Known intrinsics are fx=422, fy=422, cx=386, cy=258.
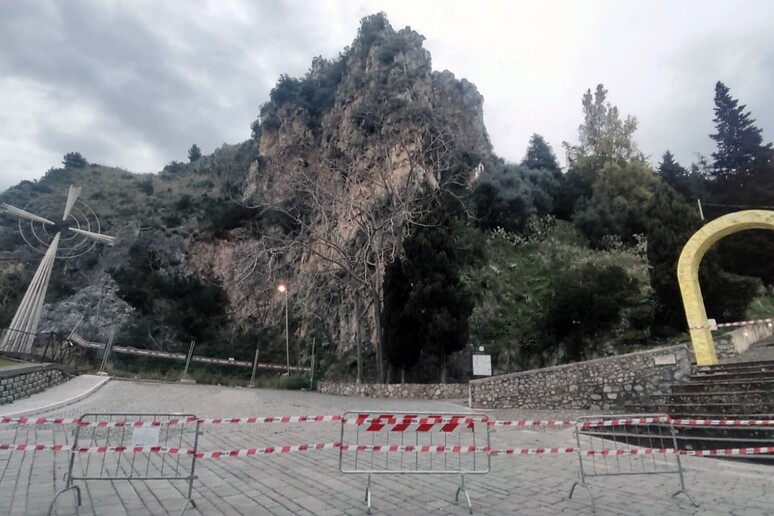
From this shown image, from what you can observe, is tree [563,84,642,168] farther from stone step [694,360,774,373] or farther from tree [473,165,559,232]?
stone step [694,360,774,373]

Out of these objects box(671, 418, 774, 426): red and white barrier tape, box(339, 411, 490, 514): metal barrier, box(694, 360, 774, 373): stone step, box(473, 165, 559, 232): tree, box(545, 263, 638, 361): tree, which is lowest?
box(339, 411, 490, 514): metal barrier

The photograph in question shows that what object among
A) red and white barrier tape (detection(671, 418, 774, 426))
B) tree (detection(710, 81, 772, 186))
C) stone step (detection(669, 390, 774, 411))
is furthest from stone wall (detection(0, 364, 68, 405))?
tree (detection(710, 81, 772, 186))

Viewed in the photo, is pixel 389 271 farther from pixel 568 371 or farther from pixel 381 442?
pixel 381 442

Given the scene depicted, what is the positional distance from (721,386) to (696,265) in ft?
13.7

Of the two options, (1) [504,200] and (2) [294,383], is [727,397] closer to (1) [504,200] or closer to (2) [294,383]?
(2) [294,383]

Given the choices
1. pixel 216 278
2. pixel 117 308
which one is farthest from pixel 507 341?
pixel 117 308

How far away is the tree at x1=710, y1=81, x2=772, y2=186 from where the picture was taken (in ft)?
94.5

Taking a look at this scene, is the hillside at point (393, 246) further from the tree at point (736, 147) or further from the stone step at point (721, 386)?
the stone step at point (721, 386)

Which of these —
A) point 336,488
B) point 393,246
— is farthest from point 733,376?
point 393,246

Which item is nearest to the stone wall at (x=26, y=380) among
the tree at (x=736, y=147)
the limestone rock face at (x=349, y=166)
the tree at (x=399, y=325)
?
the limestone rock face at (x=349, y=166)

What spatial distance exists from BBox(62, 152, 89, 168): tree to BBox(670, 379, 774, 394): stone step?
73.4 m

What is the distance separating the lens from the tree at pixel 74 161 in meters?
60.2

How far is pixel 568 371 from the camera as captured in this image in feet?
38.2

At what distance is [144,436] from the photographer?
419 cm
